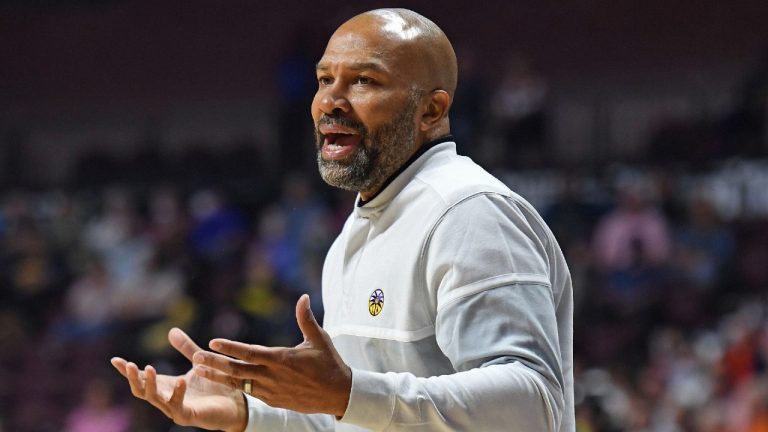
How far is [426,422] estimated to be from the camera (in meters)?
2.18

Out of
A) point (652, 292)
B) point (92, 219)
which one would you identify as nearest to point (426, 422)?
point (652, 292)

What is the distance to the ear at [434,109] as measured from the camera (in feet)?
8.74

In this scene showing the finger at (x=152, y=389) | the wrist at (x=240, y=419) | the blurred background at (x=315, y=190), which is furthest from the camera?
the blurred background at (x=315, y=190)

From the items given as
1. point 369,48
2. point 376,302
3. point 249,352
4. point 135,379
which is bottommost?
point 135,379

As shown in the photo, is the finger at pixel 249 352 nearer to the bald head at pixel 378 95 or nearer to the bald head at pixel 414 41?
the bald head at pixel 378 95

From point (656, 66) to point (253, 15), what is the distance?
472cm

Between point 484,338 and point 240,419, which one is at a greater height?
point 484,338

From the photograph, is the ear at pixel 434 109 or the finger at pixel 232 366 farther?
the ear at pixel 434 109

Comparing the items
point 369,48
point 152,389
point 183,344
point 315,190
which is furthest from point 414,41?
point 315,190

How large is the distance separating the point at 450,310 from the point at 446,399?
0.21 metres

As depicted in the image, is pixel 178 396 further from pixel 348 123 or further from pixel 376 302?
pixel 348 123

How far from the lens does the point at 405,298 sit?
2434mm

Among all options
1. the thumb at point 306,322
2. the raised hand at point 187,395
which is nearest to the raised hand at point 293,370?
the thumb at point 306,322

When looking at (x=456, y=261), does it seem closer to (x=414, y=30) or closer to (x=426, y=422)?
(x=426, y=422)
